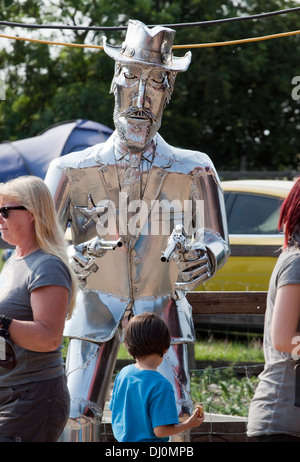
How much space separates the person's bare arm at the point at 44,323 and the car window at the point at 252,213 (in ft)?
17.8

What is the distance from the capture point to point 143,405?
291cm

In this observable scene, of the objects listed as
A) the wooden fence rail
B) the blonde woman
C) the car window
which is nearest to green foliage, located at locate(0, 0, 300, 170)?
the car window

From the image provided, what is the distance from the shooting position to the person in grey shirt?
259 cm

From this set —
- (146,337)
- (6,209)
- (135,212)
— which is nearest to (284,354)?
(146,337)

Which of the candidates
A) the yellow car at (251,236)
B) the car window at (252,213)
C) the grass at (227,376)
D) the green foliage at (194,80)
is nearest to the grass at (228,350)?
the grass at (227,376)


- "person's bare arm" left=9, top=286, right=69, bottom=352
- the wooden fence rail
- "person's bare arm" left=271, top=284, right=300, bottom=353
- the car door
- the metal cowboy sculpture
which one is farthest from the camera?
the car door

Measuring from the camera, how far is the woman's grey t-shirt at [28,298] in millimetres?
2781

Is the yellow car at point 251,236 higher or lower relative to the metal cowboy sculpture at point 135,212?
lower

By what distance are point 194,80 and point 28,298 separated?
1692 centimetres

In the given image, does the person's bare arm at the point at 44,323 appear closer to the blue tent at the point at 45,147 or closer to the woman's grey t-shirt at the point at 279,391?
the woman's grey t-shirt at the point at 279,391

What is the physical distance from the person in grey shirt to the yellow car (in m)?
5.06

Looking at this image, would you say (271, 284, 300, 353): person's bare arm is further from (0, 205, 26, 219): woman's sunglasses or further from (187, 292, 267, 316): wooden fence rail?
(187, 292, 267, 316): wooden fence rail

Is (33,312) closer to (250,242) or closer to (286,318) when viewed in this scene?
(286,318)
